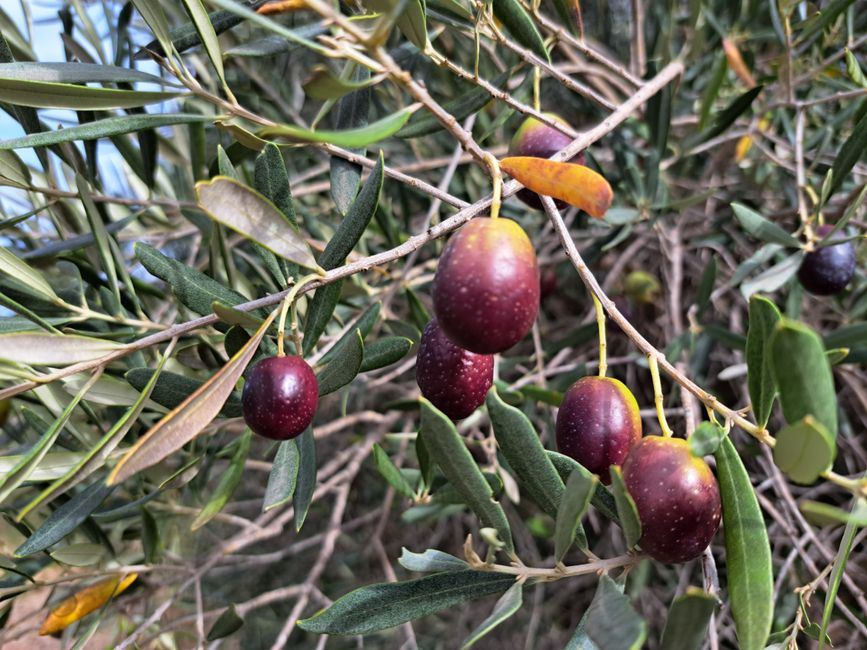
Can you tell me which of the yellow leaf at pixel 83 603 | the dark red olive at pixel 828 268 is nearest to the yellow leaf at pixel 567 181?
the dark red olive at pixel 828 268

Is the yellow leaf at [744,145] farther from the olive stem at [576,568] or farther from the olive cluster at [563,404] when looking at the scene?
the olive stem at [576,568]

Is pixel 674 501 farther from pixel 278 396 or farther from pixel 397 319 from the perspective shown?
pixel 397 319

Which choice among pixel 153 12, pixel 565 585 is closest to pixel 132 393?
pixel 153 12

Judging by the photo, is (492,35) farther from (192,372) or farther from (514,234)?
(192,372)

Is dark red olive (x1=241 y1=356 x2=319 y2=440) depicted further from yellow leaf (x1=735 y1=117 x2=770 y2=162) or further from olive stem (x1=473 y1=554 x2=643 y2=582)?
yellow leaf (x1=735 y1=117 x2=770 y2=162)

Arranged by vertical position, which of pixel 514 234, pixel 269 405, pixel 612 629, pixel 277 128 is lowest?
pixel 612 629

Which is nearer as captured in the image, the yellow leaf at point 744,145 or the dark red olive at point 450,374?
the dark red olive at point 450,374
